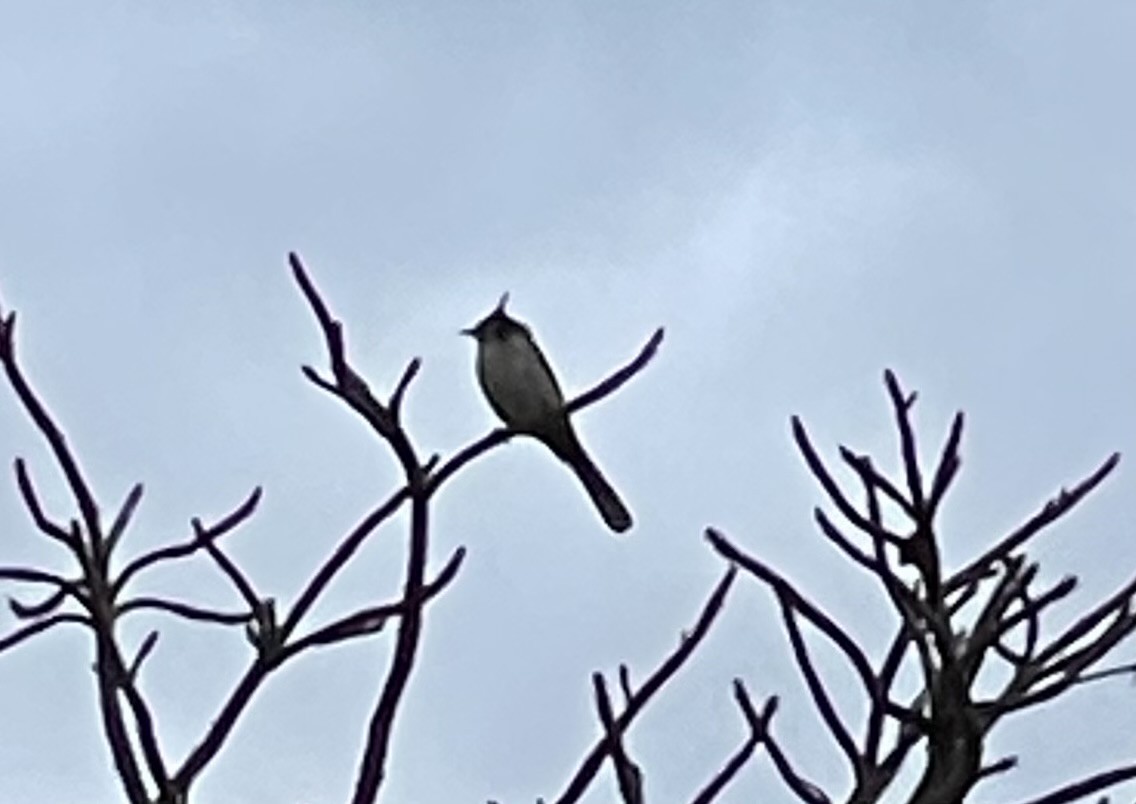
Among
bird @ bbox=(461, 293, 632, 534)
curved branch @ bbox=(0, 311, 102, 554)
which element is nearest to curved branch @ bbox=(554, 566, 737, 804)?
curved branch @ bbox=(0, 311, 102, 554)

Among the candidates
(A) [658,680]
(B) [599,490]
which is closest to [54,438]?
(A) [658,680]

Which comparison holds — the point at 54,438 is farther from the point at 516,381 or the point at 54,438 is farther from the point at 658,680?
the point at 516,381

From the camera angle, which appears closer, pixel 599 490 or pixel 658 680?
pixel 658 680

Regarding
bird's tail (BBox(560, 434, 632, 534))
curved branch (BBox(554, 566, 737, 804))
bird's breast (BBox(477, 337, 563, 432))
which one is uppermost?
bird's breast (BBox(477, 337, 563, 432))

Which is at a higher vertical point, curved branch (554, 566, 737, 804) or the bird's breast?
the bird's breast

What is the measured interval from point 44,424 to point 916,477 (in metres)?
1.52

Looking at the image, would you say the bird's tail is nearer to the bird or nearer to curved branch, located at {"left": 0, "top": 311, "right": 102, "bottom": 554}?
the bird

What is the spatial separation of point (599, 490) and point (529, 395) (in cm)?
48

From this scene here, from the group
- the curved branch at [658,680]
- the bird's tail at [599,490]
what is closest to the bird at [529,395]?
the bird's tail at [599,490]

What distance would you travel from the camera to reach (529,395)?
821cm

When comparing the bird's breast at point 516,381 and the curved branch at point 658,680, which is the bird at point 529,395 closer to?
the bird's breast at point 516,381

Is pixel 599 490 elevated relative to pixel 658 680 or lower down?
elevated

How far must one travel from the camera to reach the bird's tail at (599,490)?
750cm

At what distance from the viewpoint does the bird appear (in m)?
7.69
